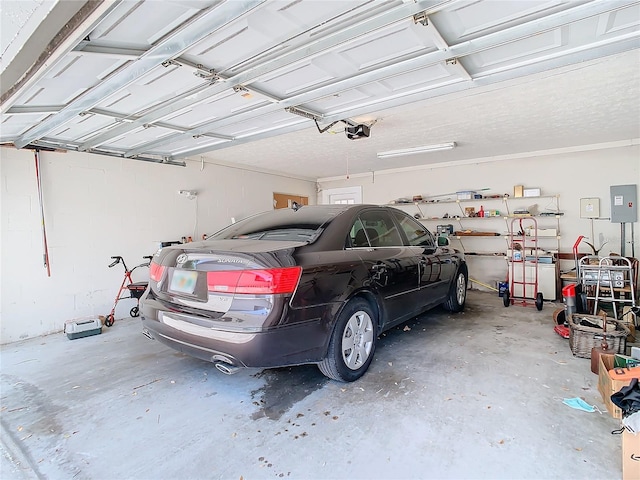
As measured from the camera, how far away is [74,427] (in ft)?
6.57

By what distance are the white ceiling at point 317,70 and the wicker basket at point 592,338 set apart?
2176mm

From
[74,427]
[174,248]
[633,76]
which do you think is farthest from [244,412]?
[633,76]

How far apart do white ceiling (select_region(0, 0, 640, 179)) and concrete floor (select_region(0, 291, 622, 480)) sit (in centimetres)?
216

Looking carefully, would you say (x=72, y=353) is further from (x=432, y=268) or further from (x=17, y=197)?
(x=432, y=268)

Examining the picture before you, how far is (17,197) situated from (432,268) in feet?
15.6

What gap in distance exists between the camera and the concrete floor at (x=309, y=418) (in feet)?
5.40

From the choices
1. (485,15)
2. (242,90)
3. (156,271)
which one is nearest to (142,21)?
(242,90)

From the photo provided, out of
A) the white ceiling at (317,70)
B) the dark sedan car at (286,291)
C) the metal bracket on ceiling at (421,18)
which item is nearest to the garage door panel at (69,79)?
the white ceiling at (317,70)

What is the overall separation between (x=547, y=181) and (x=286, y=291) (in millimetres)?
5663

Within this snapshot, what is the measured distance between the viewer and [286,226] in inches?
103

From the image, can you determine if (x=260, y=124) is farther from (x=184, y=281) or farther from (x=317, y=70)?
(x=184, y=281)

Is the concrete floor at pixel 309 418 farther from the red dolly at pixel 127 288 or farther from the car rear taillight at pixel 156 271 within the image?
the red dolly at pixel 127 288

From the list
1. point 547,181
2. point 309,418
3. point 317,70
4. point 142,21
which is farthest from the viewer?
point 547,181

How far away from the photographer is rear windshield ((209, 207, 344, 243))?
241cm
